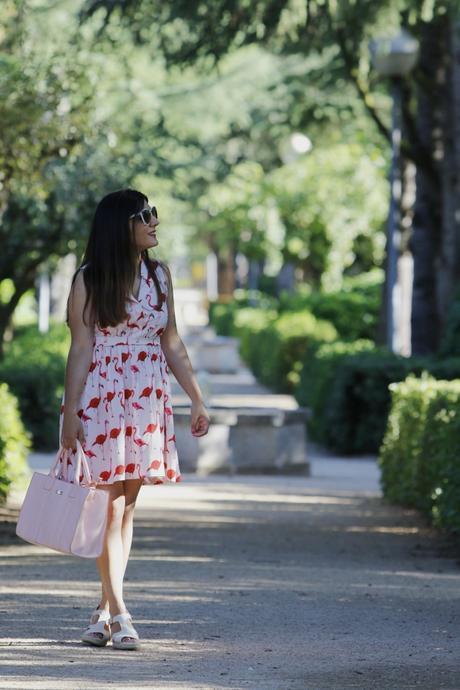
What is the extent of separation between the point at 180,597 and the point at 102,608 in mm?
1284

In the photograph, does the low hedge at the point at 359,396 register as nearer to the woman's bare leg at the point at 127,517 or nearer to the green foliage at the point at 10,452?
the green foliage at the point at 10,452

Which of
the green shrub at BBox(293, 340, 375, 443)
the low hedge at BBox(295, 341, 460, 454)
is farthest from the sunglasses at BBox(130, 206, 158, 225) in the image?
the green shrub at BBox(293, 340, 375, 443)

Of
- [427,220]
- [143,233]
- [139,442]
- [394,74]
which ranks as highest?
[394,74]

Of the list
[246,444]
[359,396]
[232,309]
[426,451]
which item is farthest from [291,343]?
[232,309]

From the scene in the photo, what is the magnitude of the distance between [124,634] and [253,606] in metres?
1.25

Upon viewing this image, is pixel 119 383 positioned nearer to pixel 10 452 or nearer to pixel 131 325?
pixel 131 325

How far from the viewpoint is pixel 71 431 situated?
6.01 metres

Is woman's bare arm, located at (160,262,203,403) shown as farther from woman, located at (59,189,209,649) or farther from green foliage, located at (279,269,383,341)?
green foliage, located at (279,269,383,341)

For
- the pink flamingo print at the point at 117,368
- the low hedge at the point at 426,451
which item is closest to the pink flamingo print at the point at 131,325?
the pink flamingo print at the point at 117,368

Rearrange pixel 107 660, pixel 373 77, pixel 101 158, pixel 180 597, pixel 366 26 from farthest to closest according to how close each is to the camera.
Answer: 1. pixel 373 77
2. pixel 101 158
3. pixel 366 26
4. pixel 180 597
5. pixel 107 660

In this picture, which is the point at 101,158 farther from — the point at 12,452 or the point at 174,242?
the point at 174,242

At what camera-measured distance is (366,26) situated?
1627 centimetres

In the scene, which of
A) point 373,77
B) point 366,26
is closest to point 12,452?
point 366,26

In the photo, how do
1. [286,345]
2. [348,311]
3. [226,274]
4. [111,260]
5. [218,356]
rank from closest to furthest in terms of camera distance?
[111,260]
[286,345]
[348,311]
[218,356]
[226,274]
